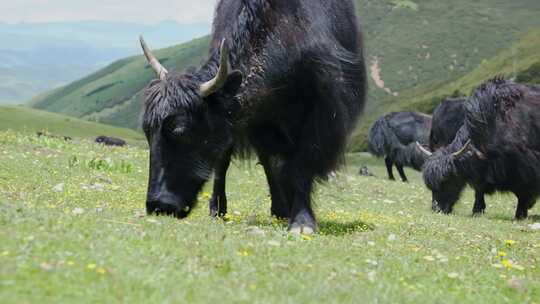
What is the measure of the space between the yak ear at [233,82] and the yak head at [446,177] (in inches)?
307

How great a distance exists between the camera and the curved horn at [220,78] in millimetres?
5691

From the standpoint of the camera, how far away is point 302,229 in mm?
6531

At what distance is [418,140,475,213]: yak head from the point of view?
12836 millimetres

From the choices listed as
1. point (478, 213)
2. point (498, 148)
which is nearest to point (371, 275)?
point (498, 148)

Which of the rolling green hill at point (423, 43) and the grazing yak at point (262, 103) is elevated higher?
the rolling green hill at point (423, 43)

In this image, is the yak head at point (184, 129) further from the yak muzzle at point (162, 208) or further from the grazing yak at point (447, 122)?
the grazing yak at point (447, 122)

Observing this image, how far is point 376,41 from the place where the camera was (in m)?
114

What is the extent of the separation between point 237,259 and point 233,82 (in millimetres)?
2237

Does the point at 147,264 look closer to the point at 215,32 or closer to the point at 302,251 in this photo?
the point at 302,251

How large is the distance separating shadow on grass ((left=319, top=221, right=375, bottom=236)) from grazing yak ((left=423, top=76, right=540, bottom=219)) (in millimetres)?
5559

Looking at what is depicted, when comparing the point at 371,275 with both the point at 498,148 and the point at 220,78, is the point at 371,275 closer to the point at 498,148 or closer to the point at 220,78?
the point at 220,78

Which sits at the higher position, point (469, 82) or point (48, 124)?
point (469, 82)

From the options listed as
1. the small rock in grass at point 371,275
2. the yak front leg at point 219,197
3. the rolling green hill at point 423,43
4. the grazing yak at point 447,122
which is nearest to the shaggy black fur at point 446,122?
the grazing yak at point 447,122

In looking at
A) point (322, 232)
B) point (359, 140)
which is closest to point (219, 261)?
point (322, 232)
